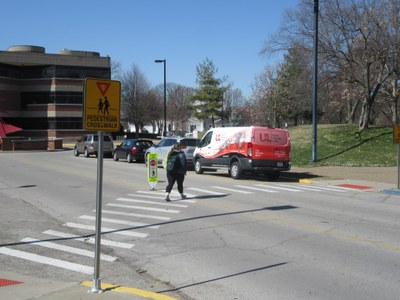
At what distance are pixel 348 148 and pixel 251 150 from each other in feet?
39.3

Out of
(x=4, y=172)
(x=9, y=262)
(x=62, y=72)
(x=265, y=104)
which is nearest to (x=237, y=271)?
(x=9, y=262)

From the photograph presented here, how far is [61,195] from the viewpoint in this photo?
603 inches

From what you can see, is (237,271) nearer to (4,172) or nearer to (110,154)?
(4,172)

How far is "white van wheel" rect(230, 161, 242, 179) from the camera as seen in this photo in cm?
2033

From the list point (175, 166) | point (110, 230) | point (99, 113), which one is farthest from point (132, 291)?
point (175, 166)

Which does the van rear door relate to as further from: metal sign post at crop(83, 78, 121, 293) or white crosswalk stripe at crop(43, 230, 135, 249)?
metal sign post at crop(83, 78, 121, 293)

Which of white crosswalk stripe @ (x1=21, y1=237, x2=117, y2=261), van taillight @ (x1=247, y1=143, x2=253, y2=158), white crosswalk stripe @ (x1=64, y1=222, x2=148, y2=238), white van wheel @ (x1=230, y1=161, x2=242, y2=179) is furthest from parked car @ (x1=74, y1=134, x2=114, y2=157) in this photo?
white crosswalk stripe @ (x1=21, y1=237, x2=117, y2=261)

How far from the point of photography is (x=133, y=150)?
101 ft

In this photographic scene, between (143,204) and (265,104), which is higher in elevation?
(265,104)

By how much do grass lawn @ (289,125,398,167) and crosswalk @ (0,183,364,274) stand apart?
12566 mm

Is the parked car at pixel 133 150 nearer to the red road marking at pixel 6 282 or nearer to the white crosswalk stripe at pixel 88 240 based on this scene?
the white crosswalk stripe at pixel 88 240

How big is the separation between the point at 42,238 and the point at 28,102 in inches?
2704

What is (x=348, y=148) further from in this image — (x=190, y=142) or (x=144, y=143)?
(x=144, y=143)

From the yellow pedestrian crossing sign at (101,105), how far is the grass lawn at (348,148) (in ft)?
73.8
